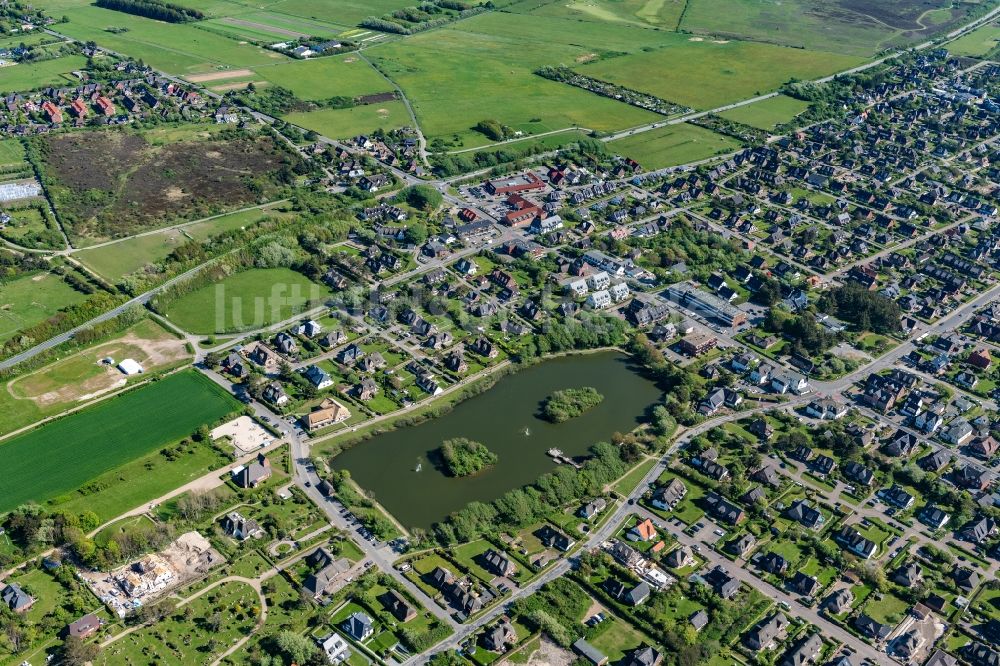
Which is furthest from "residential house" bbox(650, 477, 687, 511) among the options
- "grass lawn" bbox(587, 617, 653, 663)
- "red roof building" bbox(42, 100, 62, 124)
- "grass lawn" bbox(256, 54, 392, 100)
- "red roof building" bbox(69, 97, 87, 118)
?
"red roof building" bbox(69, 97, 87, 118)

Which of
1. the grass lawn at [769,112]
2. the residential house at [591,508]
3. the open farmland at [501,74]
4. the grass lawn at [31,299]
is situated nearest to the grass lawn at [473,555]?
the residential house at [591,508]

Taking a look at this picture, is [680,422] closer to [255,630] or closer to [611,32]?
[255,630]

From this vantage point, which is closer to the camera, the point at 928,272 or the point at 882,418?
the point at 882,418

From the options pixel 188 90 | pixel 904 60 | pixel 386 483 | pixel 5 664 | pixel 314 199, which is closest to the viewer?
pixel 5 664

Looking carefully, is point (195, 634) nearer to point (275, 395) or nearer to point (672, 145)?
point (275, 395)

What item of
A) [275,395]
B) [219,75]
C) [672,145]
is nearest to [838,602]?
[275,395]

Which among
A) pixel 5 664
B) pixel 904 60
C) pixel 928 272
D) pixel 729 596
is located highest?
pixel 904 60

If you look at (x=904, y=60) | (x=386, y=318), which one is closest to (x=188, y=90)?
(x=386, y=318)

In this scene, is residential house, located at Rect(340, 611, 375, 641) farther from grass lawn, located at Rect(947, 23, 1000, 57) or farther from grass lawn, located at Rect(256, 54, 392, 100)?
grass lawn, located at Rect(947, 23, 1000, 57)
